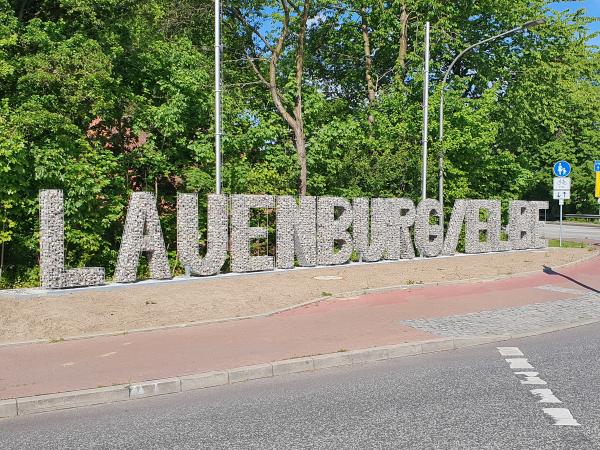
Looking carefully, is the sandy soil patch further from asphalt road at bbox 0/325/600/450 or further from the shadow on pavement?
asphalt road at bbox 0/325/600/450

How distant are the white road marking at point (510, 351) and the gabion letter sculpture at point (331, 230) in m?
9.73

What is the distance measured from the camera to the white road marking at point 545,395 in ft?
19.1

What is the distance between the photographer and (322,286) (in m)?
13.7

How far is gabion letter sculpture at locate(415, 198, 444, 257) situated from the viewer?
2031 cm

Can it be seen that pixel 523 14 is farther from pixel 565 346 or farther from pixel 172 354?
pixel 172 354

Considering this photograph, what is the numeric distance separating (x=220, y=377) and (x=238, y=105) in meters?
15.5

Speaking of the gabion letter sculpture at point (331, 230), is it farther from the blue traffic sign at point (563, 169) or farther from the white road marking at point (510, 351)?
the blue traffic sign at point (563, 169)

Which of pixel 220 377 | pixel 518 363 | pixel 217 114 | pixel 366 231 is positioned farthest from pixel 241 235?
pixel 518 363

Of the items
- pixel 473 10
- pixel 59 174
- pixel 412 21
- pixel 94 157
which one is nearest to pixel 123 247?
pixel 59 174

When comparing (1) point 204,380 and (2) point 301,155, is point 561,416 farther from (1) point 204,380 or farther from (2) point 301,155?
(2) point 301,155

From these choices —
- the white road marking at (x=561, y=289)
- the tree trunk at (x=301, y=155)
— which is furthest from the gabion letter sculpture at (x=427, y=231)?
the white road marking at (x=561, y=289)

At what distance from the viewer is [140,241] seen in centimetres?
1402

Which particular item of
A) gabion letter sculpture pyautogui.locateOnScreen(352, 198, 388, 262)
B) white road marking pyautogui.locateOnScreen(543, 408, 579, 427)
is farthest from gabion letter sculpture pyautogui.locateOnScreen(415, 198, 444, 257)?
white road marking pyautogui.locateOnScreen(543, 408, 579, 427)

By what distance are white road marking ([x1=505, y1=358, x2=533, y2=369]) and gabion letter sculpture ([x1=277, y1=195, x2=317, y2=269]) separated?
979cm
